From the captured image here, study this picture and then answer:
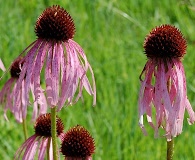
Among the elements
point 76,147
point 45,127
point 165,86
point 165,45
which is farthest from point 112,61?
point 165,86

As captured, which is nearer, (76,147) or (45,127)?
(76,147)

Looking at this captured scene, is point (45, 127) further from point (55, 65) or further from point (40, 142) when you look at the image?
point (55, 65)

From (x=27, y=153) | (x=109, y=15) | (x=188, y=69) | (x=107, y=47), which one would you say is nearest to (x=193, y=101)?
(x=188, y=69)

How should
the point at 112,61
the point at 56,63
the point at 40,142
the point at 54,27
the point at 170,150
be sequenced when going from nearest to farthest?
the point at 170,150 < the point at 56,63 < the point at 54,27 < the point at 40,142 < the point at 112,61

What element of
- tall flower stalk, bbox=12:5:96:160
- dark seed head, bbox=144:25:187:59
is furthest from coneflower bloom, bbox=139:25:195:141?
tall flower stalk, bbox=12:5:96:160

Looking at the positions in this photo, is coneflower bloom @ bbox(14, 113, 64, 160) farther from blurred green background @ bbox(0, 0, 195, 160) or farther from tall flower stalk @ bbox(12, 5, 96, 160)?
blurred green background @ bbox(0, 0, 195, 160)

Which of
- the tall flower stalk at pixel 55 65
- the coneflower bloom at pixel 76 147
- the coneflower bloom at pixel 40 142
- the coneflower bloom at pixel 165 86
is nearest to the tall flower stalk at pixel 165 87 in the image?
the coneflower bloom at pixel 165 86

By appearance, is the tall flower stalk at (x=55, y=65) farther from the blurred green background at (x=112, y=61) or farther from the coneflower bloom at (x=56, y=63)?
the blurred green background at (x=112, y=61)

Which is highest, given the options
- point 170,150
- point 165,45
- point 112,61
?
point 112,61
